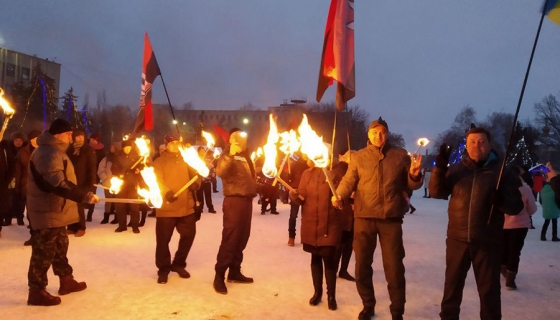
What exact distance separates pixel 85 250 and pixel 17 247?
53.8 inches

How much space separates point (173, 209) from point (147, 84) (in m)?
2.74

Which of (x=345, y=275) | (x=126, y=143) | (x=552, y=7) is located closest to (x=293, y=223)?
(x=345, y=275)

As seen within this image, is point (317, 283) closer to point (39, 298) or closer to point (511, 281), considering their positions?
point (511, 281)

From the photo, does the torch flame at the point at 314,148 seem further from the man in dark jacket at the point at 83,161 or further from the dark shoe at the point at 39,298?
the man in dark jacket at the point at 83,161

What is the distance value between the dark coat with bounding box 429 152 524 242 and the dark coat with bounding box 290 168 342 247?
1397mm

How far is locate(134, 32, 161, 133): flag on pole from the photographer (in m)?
8.32

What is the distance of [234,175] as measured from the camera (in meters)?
6.61

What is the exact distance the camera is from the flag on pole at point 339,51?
638 centimetres

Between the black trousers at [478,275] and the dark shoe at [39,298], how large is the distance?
4663mm

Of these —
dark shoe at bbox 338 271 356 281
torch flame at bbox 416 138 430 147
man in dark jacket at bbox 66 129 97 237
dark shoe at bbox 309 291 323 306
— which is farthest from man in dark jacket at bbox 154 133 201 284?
torch flame at bbox 416 138 430 147

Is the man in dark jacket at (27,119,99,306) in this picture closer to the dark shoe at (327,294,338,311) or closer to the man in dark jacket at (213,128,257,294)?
the man in dark jacket at (213,128,257,294)

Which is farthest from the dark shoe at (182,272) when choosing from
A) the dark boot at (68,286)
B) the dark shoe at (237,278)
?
the dark boot at (68,286)

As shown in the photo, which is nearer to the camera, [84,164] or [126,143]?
[84,164]

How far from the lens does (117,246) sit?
9312mm
